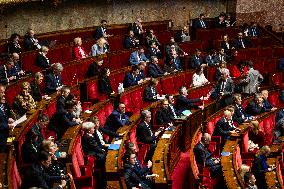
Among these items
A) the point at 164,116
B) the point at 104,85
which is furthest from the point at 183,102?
the point at 104,85

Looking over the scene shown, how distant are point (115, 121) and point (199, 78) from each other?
1.78m

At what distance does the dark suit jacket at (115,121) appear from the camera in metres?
4.28

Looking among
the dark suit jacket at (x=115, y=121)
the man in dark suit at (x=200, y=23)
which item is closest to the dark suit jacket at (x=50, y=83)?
the dark suit jacket at (x=115, y=121)

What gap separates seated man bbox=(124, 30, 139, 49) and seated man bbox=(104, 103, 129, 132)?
2.25m

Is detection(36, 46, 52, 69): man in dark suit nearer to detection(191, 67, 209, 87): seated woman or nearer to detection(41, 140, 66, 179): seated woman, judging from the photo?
detection(191, 67, 209, 87): seated woman

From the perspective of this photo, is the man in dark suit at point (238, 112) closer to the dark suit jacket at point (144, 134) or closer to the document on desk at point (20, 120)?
the dark suit jacket at point (144, 134)

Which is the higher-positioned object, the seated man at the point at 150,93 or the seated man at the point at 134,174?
the seated man at the point at 150,93

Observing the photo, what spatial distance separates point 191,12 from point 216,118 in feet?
13.0

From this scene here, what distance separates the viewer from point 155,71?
581 cm

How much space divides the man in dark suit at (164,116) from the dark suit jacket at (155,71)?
119 cm

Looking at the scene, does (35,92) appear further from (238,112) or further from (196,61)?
(196,61)

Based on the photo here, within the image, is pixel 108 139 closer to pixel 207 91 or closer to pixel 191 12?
pixel 207 91

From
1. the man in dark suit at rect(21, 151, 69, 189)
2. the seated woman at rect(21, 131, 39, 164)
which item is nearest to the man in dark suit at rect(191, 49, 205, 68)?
the seated woman at rect(21, 131, 39, 164)

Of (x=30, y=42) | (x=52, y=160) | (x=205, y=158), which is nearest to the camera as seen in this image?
(x=52, y=160)
